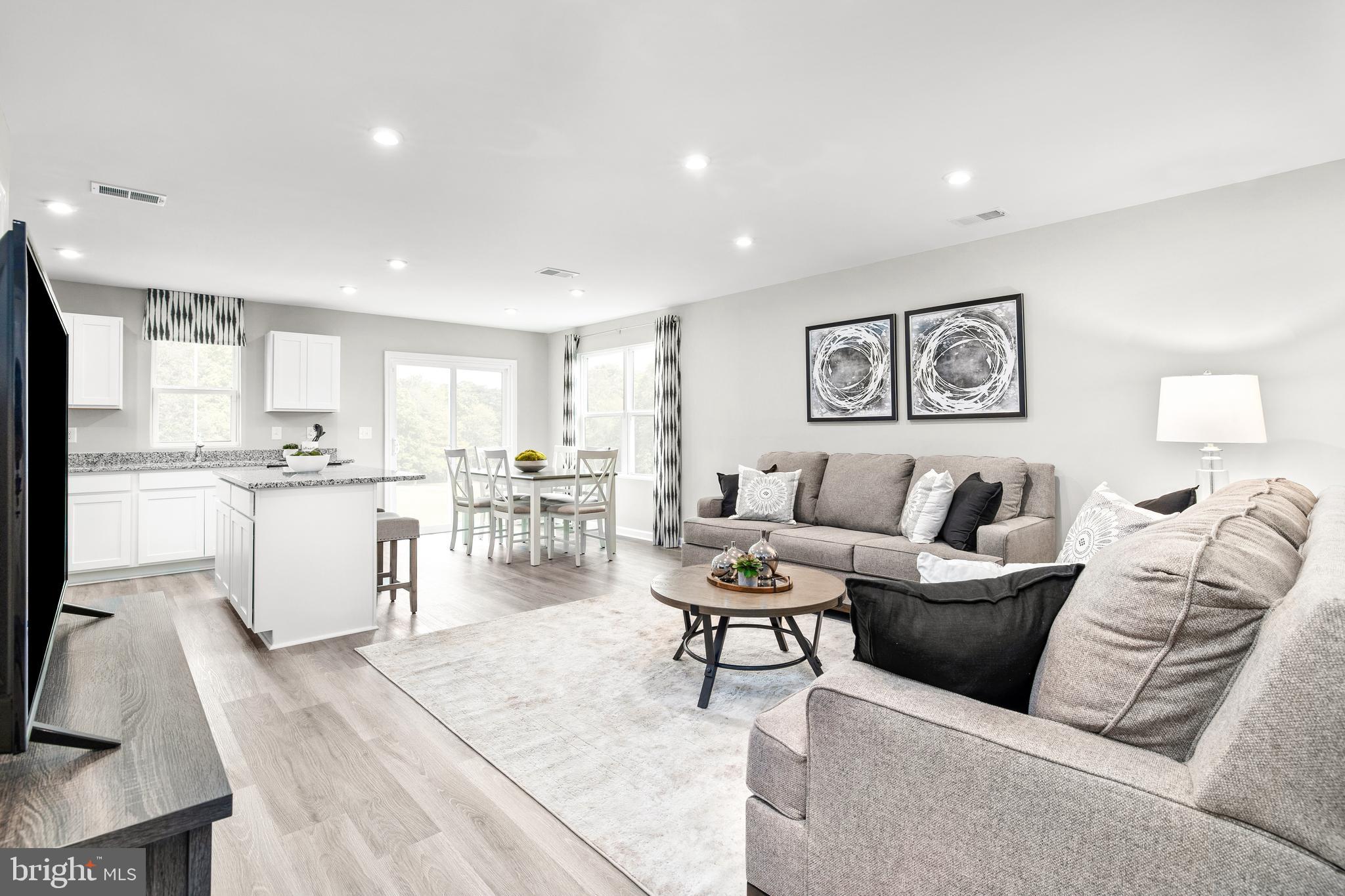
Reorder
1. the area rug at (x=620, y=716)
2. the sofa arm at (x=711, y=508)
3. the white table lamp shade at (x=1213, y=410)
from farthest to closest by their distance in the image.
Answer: the sofa arm at (x=711, y=508) → the white table lamp shade at (x=1213, y=410) → the area rug at (x=620, y=716)

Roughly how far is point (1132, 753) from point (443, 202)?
150 inches

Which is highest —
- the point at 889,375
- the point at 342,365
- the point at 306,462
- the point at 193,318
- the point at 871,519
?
the point at 193,318

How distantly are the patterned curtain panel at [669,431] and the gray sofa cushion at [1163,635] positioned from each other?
17.9ft

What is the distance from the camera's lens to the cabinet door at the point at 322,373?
639 cm

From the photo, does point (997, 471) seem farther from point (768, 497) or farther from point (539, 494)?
point (539, 494)

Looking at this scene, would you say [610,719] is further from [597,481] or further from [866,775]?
[597,481]

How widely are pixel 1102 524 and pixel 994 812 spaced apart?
1548 mm

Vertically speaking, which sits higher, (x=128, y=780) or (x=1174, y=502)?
(x=1174, y=502)

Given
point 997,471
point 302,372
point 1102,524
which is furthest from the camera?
point 302,372

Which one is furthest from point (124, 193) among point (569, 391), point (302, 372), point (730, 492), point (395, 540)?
point (569, 391)

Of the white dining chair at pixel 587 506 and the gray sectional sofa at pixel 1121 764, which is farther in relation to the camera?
the white dining chair at pixel 587 506

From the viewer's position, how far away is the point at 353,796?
7.04 ft

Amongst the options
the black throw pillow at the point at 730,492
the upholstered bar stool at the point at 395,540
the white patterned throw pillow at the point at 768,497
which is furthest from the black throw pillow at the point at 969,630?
the black throw pillow at the point at 730,492

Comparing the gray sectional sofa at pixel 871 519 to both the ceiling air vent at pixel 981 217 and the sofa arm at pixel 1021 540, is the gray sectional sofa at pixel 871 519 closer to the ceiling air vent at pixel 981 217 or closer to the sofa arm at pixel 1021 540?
the sofa arm at pixel 1021 540
